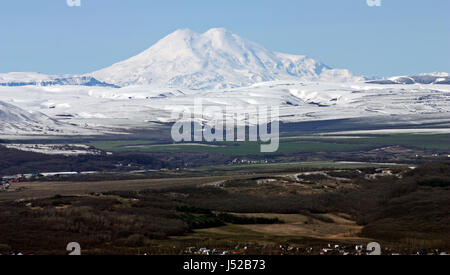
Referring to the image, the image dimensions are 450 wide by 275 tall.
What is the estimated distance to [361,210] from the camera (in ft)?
298

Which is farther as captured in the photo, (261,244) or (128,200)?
(128,200)

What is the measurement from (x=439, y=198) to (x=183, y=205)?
26.9 meters

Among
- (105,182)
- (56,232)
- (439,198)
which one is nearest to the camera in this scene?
(56,232)

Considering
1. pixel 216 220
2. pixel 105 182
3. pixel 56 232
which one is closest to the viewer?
pixel 56 232

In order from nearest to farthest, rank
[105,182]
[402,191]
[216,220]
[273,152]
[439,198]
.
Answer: [216,220] < [439,198] < [402,191] < [105,182] < [273,152]

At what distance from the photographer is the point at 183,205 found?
294 ft

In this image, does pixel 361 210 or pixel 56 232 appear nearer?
pixel 56 232

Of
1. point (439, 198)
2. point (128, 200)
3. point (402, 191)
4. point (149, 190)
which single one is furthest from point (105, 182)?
point (439, 198)
